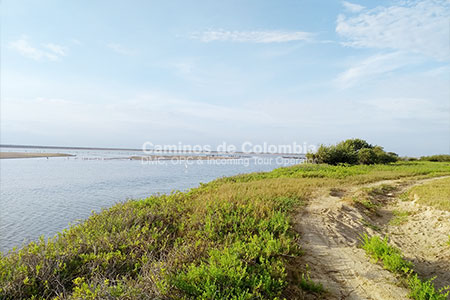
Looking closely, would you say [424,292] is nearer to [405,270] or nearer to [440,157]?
[405,270]

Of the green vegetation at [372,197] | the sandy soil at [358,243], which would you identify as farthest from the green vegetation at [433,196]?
the green vegetation at [372,197]

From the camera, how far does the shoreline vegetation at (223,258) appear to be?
4168 millimetres

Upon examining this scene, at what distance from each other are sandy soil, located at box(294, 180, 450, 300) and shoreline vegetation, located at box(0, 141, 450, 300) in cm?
3

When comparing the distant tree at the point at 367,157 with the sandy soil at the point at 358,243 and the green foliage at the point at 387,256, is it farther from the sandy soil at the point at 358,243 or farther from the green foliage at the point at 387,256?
the green foliage at the point at 387,256

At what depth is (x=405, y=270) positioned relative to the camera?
4.82 metres

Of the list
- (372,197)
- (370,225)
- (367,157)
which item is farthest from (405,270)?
(367,157)

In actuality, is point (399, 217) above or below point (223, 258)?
below

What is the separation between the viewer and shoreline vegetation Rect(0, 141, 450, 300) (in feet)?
13.7

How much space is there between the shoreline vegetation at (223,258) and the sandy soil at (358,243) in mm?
29

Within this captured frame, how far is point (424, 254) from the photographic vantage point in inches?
241

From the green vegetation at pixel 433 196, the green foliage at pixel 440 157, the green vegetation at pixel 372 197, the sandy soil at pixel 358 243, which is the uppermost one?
the green foliage at pixel 440 157

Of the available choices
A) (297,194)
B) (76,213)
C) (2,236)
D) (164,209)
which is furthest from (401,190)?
(2,236)

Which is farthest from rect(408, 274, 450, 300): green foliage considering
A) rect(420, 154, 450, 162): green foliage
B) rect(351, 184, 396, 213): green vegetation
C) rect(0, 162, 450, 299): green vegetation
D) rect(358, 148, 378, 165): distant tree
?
rect(420, 154, 450, 162): green foliage

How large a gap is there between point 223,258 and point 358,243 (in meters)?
4.01
